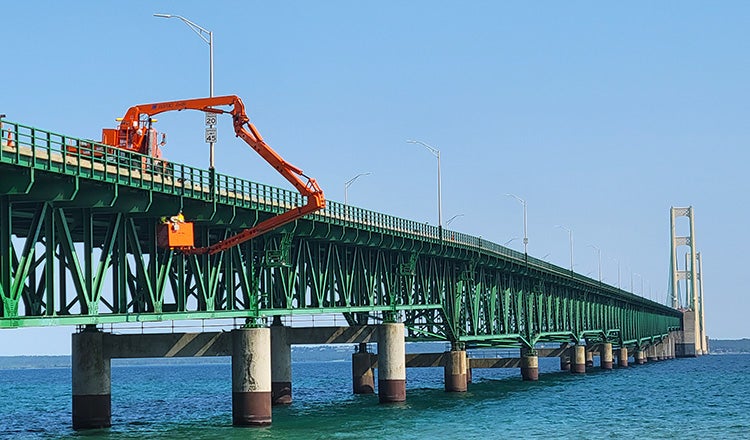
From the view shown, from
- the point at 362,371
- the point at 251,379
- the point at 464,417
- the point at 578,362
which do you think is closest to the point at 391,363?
the point at 464,417

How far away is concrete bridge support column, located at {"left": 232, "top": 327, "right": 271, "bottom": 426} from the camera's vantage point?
61.4 meters

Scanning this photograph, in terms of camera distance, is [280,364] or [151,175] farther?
[280,364]

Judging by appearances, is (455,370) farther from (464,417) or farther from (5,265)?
(5,265)

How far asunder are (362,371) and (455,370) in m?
8.37

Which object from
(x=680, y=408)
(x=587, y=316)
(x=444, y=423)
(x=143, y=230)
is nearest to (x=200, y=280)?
(x=143, y=230)

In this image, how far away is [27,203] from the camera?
156 ft

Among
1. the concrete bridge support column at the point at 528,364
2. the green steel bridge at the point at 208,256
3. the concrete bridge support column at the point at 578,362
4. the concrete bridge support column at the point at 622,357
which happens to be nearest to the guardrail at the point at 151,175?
the green steel bridge at the point at 208,256

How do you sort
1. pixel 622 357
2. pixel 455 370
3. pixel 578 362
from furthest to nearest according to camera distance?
pixel 622 357, pixel 578 362, pixel 455 370

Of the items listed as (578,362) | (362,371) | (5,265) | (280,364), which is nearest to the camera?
(5,265)

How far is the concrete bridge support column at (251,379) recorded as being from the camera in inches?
2419

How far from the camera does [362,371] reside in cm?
10400

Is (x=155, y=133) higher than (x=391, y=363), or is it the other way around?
(x=155, y=133)

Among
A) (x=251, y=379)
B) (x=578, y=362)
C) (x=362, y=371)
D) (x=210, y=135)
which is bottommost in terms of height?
(x=578, y=362)

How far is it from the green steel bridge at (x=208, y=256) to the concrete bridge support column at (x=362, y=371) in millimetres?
5576
